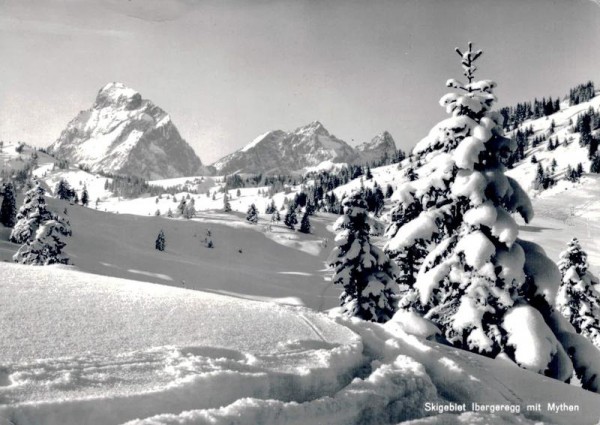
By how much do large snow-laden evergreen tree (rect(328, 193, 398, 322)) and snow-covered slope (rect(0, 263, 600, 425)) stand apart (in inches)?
593

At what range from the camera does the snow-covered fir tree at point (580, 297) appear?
82.0ft

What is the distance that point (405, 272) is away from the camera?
80.9ft

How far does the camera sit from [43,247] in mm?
29953

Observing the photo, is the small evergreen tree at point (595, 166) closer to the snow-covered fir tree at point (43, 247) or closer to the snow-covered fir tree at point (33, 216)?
the snow-covered fir tree at point (33, 216)

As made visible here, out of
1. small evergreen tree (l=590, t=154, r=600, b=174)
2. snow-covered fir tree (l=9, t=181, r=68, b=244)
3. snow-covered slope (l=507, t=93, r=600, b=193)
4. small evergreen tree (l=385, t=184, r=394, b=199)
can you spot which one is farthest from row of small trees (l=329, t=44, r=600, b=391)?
small evergreen tree (l=385, t=184, r=394, b=199)

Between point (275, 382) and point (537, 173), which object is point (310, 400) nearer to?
point (275, 382)

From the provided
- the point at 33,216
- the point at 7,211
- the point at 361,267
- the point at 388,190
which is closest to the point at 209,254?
the point at 7,211

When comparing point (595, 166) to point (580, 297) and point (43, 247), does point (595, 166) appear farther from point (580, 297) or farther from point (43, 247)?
point (43, 247)

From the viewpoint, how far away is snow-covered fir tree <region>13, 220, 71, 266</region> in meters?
29.6

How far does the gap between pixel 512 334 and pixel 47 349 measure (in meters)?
8.02

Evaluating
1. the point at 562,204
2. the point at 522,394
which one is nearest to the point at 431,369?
the point at 522,394

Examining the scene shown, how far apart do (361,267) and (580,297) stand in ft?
46.7

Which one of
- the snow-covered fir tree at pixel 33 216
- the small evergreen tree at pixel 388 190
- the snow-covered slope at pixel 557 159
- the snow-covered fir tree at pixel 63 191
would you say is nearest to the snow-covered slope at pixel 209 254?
the snow-covered fir tree at pixel 33 216

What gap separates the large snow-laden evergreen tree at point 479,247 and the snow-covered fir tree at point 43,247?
2812cm
